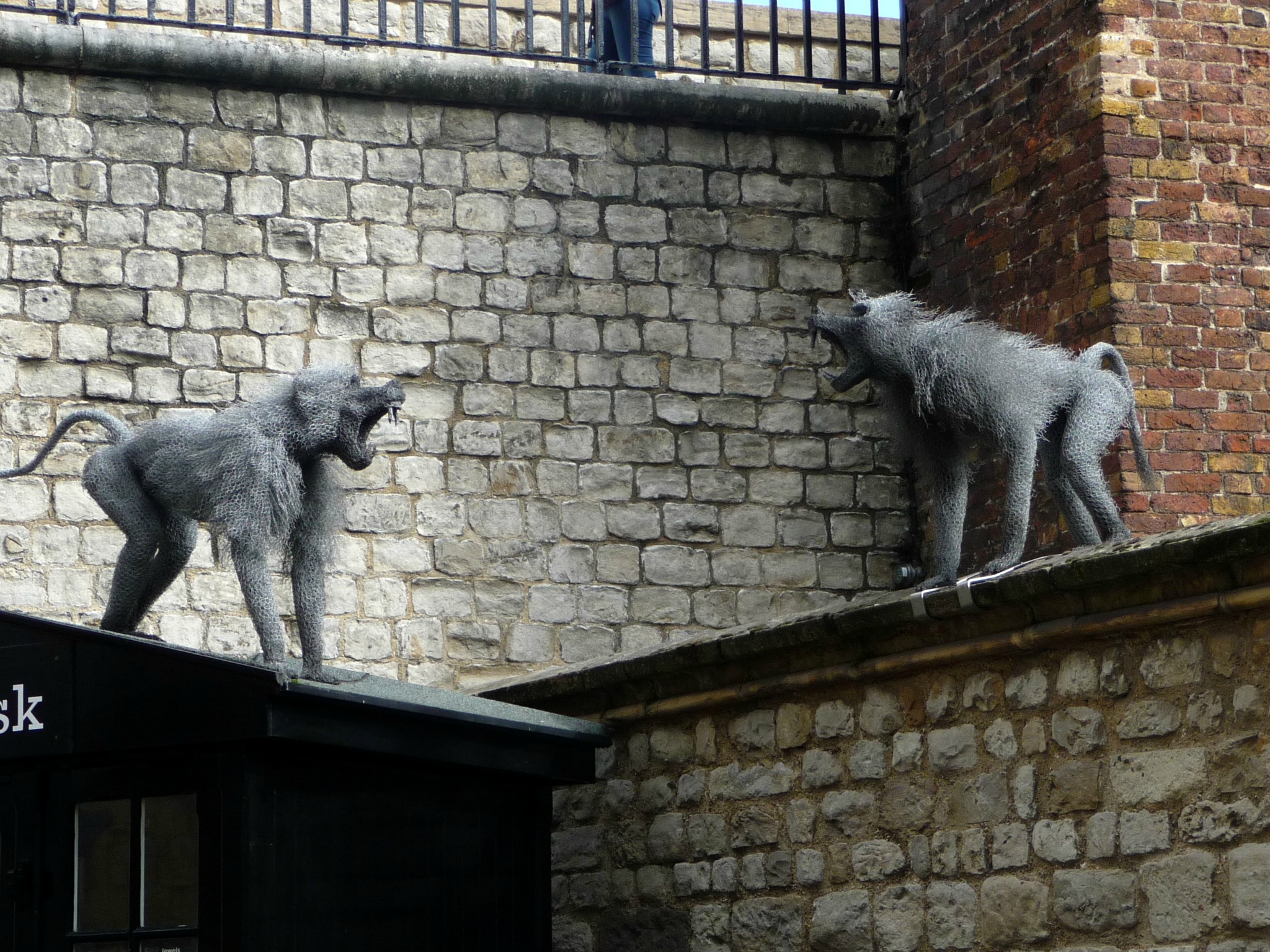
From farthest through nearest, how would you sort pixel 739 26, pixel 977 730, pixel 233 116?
1. pixel 739 26
2. pixel 233 116
3. pixel 977 730

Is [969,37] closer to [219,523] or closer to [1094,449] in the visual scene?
[1094,449]

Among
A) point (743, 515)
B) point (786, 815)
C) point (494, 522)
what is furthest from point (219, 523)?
point (743, 515)

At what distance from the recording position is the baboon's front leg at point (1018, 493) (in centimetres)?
680

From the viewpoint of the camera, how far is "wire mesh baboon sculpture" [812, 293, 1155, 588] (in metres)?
6.84

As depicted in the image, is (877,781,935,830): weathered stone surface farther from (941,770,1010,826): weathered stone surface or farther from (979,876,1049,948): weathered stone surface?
(979,876,1049,948): weathered stone surface

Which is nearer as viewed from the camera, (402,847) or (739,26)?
(402,847)

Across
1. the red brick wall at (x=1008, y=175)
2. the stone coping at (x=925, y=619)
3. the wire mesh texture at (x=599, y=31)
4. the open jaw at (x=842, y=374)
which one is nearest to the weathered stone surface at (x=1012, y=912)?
the stone coping at (x=925, y=619)

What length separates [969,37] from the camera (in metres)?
10.4

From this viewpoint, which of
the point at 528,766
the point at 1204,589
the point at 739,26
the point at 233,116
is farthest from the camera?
the point at 739,26

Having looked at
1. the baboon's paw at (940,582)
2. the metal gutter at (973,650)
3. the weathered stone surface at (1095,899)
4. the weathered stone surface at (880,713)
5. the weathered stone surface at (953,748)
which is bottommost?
the weathered stone surface at (1095,899)

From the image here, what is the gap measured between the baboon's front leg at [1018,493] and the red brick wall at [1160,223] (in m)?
2.21

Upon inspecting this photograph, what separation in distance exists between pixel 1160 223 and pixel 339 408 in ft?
13.8

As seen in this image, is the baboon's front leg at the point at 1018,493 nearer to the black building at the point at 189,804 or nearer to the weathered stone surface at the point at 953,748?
the weathered stone surface at the point at 953,748

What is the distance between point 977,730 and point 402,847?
1762 mm
